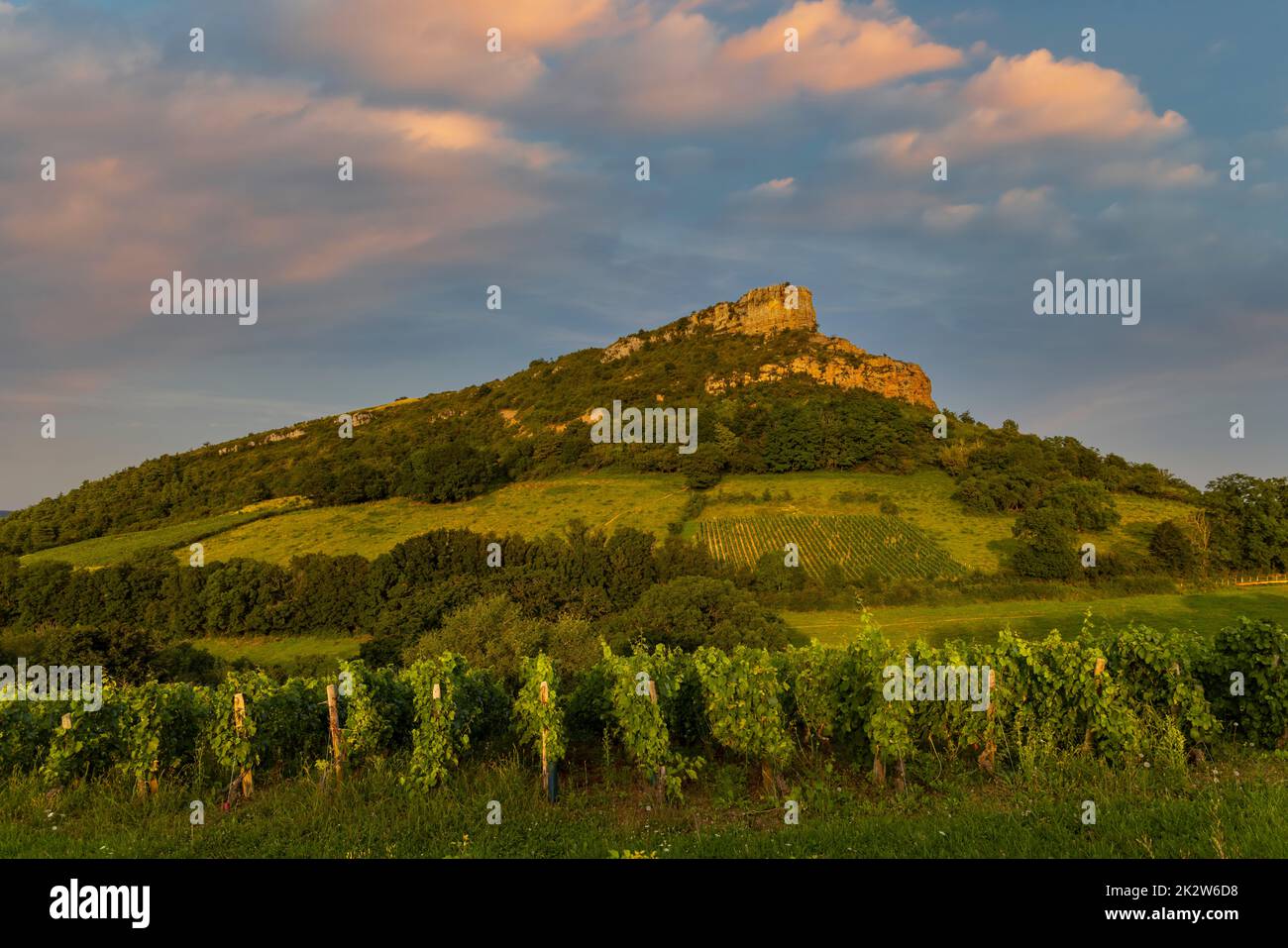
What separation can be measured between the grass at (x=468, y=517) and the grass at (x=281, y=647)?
1189 cm

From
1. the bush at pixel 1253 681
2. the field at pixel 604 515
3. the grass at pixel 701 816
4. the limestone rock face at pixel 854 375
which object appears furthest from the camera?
the limestone rock face at pixel 854 375

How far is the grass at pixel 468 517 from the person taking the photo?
8000 cm

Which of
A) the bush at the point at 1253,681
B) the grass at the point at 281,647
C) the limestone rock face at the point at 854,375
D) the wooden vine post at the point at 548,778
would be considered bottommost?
the grass at the point at 281,647

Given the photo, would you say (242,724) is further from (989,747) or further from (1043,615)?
(1043,615)

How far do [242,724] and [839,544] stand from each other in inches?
2745

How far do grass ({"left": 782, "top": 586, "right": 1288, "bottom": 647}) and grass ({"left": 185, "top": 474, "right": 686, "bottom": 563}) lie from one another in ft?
95.2

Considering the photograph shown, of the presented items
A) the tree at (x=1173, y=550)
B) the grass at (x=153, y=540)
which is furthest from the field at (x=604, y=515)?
the tree at (x=1173, y=550)

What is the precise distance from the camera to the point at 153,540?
87.6 metres

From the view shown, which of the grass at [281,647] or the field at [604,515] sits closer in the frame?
the grass at [281,647]

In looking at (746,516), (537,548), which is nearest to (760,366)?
(746,516)

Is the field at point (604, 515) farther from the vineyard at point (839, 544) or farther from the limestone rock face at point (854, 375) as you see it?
the limestone rock face at point (854, 375)

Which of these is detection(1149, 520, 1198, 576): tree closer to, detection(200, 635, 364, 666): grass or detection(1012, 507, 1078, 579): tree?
detection(1012, 507, 1078, 579): tree

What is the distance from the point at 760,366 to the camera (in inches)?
6097
